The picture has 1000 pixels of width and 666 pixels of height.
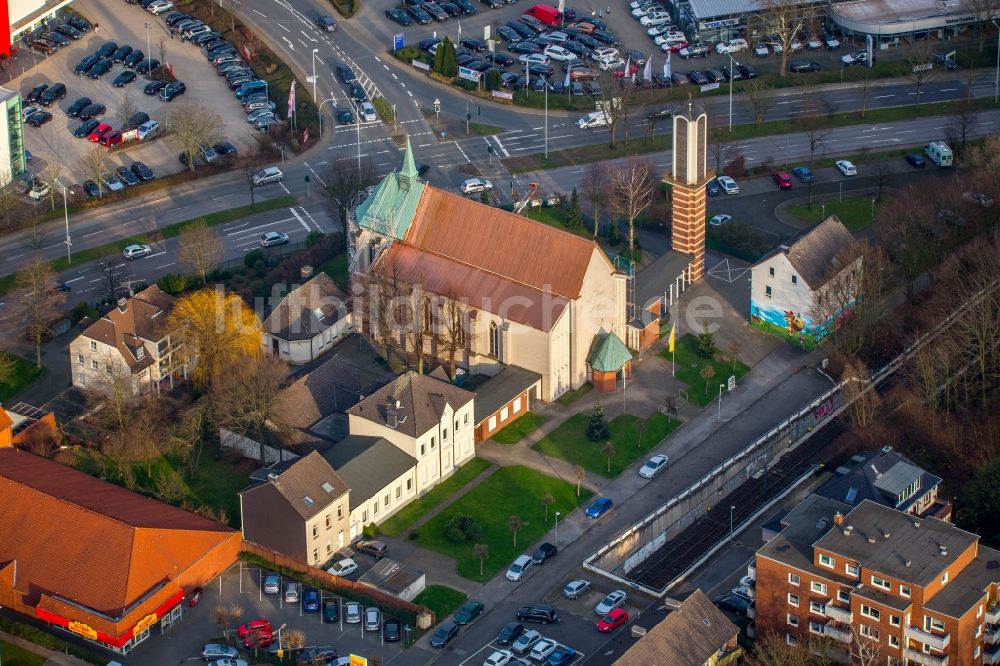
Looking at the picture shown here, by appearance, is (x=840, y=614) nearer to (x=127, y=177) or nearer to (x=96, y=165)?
(x=96, y=165)

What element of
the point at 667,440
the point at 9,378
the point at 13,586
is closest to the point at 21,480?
the point at 13,586

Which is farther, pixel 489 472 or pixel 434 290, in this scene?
pixel 434 290

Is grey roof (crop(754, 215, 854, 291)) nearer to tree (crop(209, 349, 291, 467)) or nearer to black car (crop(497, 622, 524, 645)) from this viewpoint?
tree (crop(209, 349, 291, 467))

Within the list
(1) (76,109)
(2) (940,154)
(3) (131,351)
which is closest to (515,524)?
(3) (131,351)

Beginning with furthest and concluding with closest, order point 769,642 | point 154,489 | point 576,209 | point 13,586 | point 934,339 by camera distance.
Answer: point 576,209 → point 934,339 → point 154,489 → point 13,586 → point 769,642

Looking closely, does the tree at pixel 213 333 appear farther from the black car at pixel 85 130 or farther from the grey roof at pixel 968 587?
the grey roof at pixel 968 587

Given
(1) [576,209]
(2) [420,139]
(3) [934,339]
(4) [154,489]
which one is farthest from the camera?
(2) [420,139]

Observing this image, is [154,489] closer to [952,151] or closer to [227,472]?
[227,472]
